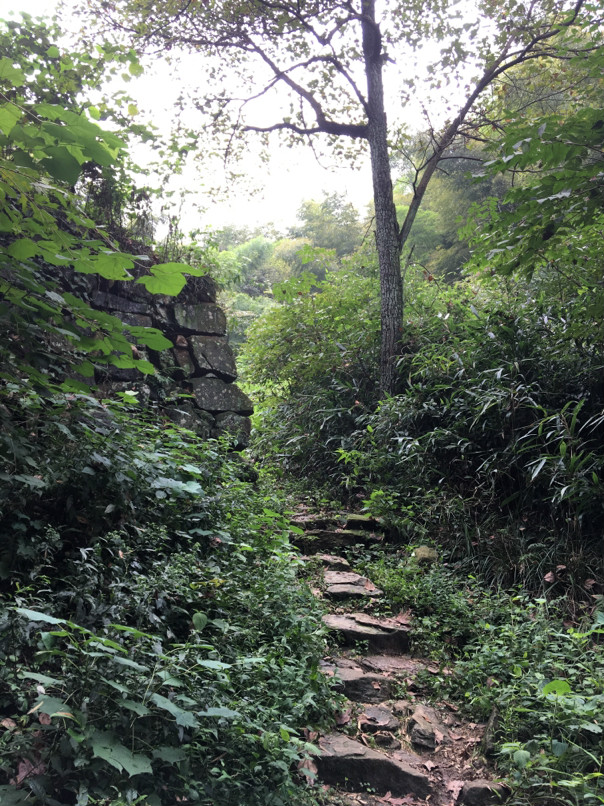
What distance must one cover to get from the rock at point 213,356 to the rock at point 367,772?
14.1ft

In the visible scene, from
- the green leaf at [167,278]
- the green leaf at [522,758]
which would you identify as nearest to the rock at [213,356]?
the green leaf at [167,278]

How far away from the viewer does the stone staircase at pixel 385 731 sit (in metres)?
2.21

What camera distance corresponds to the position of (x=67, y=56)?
3.78 meters

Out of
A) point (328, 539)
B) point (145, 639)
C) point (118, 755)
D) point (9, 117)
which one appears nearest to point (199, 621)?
point (145, 639)

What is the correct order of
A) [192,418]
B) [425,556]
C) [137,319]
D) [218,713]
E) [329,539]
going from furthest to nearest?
1. [192,418]
2. [137,319]
3. [329,539]
4. [425,556]
5. [218,713]

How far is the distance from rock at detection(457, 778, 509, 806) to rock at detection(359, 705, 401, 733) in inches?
19.2

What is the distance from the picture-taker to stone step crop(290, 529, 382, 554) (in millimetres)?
4723

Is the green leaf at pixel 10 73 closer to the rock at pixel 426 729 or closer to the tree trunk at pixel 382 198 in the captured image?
the rock at pixel 426 729

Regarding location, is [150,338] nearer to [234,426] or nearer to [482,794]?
[482,794]

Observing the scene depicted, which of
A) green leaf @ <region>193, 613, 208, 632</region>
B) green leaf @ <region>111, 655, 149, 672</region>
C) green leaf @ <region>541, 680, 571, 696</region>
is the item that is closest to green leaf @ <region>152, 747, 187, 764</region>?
green leaf @ <region>111, 655, 149, 672</region>

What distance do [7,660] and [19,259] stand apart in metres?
1.24

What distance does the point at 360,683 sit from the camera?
9.45 ft

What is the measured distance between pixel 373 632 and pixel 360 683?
0.51 meters

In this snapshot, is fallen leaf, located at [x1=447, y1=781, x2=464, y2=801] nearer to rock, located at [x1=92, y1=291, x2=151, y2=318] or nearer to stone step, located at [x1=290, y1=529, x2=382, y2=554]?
stone step, located at [x1=290, y1=529, x2=382, y2=554]
